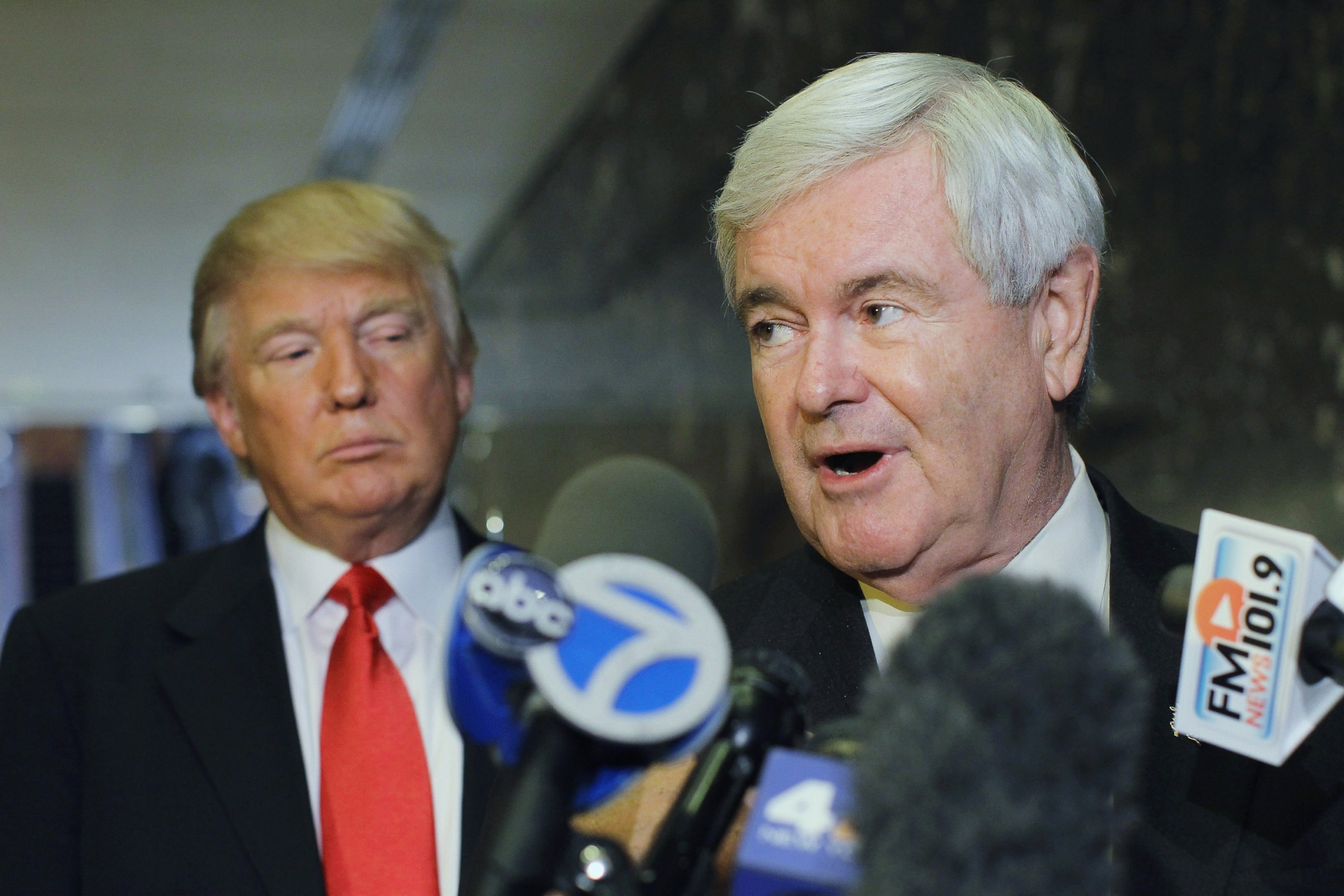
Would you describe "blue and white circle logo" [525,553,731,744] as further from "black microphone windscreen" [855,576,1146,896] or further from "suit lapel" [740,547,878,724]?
"suit lapel" [740,547,878,724]

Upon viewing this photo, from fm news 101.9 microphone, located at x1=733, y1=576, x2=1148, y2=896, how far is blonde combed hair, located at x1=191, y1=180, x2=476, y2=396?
4.48 feet

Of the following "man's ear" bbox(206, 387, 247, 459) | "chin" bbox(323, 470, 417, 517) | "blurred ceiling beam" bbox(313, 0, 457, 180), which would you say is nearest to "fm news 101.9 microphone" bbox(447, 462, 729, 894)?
"chin" bbox(323, 470, 417, 517)

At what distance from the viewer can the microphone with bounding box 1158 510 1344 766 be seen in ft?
2.48

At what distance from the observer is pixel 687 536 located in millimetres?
1836

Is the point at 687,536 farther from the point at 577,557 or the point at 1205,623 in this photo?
the point at 1205,623

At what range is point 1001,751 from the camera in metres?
0.54

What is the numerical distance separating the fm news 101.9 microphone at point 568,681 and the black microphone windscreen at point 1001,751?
0.09 metres

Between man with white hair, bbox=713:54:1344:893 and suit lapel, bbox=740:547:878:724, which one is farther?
suit lapel, bbox=740:547:878:724

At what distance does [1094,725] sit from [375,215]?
1.49 m

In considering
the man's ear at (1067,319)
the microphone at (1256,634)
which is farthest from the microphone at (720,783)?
the man's ear at (1067,319)

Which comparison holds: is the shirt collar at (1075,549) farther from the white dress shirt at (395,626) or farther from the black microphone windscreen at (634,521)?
the white dress shirt at (395,626)

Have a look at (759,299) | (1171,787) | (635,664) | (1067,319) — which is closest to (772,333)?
(759,299)

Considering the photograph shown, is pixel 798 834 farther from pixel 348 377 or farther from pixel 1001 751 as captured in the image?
pixel 348 377

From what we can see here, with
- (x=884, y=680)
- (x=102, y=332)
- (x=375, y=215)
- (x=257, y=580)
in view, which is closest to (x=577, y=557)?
(x=257, y=580)
